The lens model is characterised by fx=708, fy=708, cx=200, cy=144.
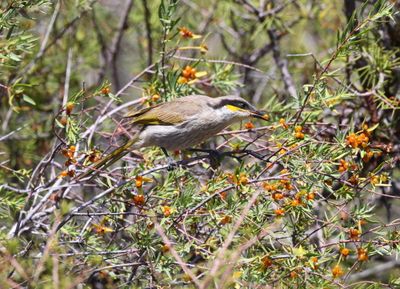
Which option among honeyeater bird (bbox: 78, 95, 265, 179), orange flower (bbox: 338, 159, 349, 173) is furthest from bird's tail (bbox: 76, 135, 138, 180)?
orange flower (bbox: 338, 159, 349, 173)

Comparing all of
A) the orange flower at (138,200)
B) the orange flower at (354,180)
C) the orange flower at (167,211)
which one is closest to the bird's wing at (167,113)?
the orange flower at (138,200)

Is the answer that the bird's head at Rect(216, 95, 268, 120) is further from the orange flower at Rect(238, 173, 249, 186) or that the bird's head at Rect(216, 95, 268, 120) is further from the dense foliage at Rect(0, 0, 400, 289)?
the orange flower at Rect(238, 173, 249, 186)

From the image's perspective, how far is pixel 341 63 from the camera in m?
4.73

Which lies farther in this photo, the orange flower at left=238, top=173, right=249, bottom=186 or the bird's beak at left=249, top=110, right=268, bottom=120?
the bird's beak at left=249, top=110, right=268, bottom=120

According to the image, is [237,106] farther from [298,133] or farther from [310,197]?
[310,197]

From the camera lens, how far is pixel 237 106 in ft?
14.5

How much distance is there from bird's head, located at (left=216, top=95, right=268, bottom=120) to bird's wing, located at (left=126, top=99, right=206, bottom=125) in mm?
158

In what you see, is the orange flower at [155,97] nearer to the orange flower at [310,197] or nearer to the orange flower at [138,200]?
the orange flower at [138,200]

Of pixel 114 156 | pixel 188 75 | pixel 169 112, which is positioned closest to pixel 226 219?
pixel 114 156

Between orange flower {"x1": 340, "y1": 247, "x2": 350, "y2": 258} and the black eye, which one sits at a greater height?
the black eye

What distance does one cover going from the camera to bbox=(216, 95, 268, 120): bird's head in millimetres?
4305

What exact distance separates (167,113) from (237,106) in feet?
1.47

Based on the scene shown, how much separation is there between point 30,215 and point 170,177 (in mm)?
702

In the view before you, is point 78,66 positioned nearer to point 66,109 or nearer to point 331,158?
point 66,109
